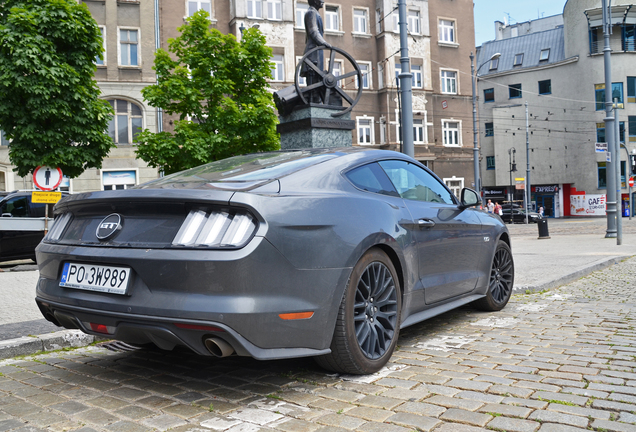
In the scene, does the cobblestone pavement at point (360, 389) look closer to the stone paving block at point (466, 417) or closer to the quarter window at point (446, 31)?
the stone paving block at point (466, 417)

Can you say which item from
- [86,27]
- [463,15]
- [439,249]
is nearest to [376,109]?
[463,15]

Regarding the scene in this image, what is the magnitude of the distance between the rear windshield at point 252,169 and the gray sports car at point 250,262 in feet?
0.06

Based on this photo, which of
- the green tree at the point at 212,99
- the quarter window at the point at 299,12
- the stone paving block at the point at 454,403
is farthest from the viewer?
the quarter window at the point at 299,12

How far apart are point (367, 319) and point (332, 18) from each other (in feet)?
112

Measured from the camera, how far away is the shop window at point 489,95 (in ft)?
183

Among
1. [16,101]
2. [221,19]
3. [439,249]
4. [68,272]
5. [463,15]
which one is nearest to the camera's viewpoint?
[68,272]

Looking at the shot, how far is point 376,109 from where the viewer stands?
36.0 meters

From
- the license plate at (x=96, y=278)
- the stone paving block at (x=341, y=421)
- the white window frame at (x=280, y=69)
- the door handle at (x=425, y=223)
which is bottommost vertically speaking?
the stone paving block at (x=341, y=421)

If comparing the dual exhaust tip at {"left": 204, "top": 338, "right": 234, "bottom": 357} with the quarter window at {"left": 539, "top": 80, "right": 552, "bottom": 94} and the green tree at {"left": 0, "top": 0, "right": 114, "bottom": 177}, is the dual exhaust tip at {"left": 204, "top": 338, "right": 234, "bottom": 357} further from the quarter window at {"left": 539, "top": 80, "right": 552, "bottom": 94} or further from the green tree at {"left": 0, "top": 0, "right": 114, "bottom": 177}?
the quarter window at {"left": 539, "top": 80, "right": 552, "bottom": 94}

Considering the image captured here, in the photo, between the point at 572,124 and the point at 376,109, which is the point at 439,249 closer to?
the point at 376,109

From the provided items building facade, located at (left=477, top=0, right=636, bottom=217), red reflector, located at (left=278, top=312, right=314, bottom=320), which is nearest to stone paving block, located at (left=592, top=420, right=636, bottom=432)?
red reflector, located at (left=278, top=312, right=314, bottom=320)

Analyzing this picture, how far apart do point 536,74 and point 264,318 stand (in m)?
56.1

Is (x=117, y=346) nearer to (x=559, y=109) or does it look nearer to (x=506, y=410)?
(x=506, y=410)

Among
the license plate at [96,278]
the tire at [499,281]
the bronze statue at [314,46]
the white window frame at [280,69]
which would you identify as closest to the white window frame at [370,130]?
the white window frame at [280,69]
